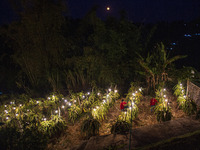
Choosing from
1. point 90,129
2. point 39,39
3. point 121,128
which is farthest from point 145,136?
point 39,39

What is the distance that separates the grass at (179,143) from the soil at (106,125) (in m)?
0.91

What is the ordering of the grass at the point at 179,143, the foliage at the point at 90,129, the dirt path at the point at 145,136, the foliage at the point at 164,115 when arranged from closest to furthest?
1. the grass at the point at 179,143
2. the dirt path at the point at 145,136
3. the foliage at the point at 90,129
4. the foliage at the point at 164,115

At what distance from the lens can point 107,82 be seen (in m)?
5.82

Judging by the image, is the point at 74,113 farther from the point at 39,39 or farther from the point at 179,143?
the point at 39,39

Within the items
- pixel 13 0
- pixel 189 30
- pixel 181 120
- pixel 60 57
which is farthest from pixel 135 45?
pixel 189 30

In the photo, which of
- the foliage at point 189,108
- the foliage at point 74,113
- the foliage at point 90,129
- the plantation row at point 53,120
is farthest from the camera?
the foliage at point 74,113

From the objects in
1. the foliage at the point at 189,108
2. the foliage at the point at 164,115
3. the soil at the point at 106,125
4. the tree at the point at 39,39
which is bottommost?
the soil at the point at 106,125

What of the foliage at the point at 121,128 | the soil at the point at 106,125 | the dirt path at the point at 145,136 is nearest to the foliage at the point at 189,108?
the soil at the point at 106,125

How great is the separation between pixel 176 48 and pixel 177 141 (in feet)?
24.1

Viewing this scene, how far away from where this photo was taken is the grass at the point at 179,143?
2301 millimetres

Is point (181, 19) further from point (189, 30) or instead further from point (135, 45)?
point (135, 45)

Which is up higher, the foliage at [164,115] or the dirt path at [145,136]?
the foliage at [164,115]

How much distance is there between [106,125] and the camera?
3504 millimetres

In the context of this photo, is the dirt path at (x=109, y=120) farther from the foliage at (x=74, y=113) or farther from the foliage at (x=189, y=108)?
the foliage at (x=189, y=108)
